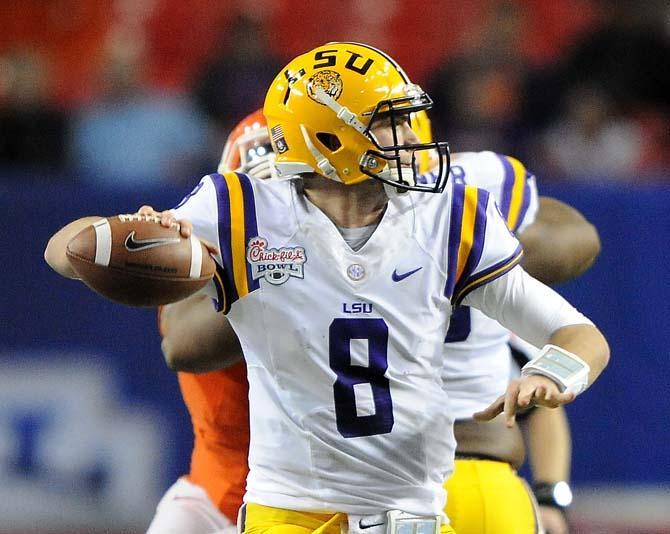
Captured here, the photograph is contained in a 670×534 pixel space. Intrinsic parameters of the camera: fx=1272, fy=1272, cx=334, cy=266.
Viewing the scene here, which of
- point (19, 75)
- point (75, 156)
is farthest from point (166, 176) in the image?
point (19, 75)

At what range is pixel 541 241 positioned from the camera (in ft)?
10.00

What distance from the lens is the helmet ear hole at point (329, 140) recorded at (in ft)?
8.22

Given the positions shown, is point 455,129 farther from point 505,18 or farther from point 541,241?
point 541,241

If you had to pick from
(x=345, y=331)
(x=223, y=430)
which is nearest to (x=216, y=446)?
(x=223, y=430)

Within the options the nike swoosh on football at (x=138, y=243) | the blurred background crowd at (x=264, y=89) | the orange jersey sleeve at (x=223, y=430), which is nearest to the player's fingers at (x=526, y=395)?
the nike swoosh on football at (x=138, y=243)

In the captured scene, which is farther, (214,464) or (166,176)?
(166,176)

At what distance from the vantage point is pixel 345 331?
7.76 feet

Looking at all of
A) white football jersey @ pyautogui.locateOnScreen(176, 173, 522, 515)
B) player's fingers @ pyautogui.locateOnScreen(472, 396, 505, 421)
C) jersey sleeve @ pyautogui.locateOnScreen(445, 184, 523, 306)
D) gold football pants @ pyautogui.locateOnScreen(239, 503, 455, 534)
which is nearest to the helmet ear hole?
white football jersey @ pyautogui.locateOnScreen(176, 173, 522, 515)

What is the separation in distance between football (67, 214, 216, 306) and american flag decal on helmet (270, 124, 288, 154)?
1.42ft

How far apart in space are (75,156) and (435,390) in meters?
3.59

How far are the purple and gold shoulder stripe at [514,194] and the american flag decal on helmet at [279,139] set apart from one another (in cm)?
64

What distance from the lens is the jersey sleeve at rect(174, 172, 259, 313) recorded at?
2387 mm

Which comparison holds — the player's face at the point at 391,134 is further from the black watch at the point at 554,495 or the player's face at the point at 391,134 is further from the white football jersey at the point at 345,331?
the black watch at the point at 554,495

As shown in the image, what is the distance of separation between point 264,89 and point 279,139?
3485 mm
